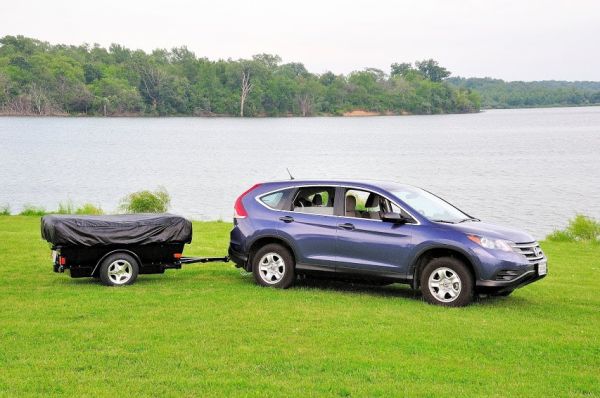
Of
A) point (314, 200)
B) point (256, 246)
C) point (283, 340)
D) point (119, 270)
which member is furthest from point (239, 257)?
point (283, 340)

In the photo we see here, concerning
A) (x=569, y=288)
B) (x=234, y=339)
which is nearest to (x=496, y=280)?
(x=569, y=288)

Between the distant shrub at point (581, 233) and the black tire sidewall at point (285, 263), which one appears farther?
the distant shrub at point (581, 233)

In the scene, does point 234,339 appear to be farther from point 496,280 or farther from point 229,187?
point 229,187

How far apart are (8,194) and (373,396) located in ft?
135

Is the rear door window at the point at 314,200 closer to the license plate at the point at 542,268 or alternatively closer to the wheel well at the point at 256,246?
the wheel well at the point at 256,246

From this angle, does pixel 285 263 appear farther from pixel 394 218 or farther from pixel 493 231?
pixel 493 231

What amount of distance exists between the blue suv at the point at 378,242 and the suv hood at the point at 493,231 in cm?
1

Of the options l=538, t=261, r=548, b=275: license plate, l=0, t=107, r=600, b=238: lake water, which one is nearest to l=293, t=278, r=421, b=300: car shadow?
l=538, t=261, r=548, b=275: license plate

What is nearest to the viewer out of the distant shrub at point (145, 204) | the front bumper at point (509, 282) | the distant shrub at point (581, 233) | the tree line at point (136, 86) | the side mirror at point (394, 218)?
the front bumper at point (509, 282)

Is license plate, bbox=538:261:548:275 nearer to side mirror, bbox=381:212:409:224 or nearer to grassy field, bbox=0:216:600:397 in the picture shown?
grassy field, bbox=0:216:600:397

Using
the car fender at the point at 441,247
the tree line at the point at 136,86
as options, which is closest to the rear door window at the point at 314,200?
the car fender at the point at 441,247

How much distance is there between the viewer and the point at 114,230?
12.4 m

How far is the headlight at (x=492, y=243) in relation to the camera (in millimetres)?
11469

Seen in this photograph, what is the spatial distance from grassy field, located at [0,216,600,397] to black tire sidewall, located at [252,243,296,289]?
0.98 feet
